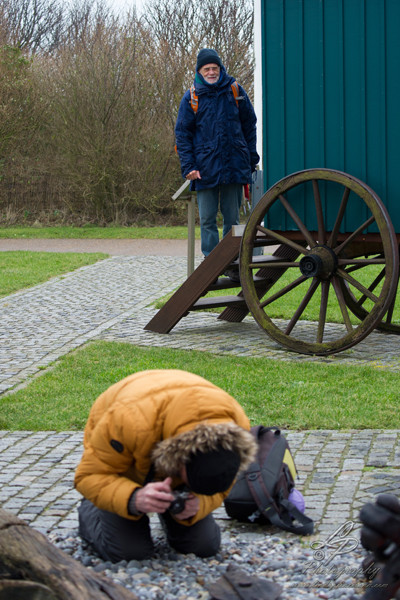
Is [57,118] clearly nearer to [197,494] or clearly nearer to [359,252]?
[359,252]

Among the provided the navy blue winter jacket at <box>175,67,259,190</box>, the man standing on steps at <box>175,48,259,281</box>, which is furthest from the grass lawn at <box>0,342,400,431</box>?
the navy blue winter jacket at <box>175,67,259,190</box>

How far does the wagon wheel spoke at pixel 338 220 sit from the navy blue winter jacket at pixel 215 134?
58.4 inches

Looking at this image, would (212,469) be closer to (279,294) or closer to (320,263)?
(320,263)

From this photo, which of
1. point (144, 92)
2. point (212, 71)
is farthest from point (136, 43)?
point (212, 71)

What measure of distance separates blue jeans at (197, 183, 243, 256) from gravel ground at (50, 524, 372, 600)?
526cm

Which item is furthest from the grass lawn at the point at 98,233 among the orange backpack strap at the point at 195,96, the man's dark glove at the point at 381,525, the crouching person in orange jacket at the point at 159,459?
the man's dark glove at the point at 381,525

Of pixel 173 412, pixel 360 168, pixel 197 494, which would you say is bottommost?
pixel 197 494

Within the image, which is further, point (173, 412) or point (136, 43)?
point (136, 43)

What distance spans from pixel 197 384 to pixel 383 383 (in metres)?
3.34

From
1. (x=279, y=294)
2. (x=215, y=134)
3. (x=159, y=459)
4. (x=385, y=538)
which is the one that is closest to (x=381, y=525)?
(x=385, y=538)

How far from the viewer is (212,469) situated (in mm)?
3076

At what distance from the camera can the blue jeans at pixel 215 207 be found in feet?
28.1

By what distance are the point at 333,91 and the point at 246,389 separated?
3000 millimetres

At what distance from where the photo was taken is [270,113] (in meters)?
7.94
